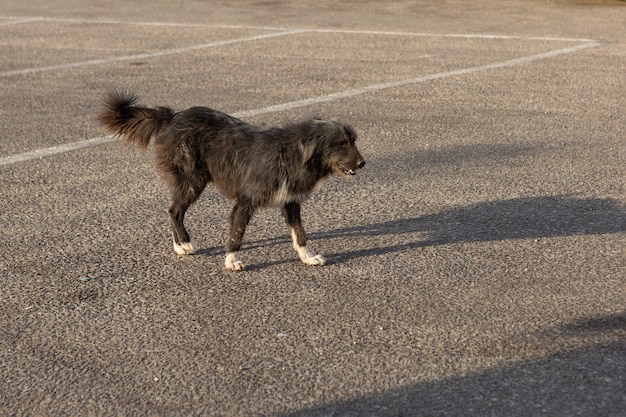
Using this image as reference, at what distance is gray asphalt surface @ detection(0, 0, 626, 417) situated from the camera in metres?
4.71

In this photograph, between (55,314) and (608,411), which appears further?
(55,314)

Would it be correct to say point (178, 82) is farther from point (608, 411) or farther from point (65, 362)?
point (608, 411)

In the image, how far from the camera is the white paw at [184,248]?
651 centimetres

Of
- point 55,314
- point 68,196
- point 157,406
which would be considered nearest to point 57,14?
point 68,196

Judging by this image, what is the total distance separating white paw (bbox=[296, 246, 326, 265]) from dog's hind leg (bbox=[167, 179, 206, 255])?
76cm

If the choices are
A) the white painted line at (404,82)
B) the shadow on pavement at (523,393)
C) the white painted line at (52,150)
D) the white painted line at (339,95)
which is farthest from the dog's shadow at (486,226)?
the white painted line at (404,82)

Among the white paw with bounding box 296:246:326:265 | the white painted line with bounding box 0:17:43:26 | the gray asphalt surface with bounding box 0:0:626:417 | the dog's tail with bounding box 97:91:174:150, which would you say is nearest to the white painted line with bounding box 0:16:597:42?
the white painted line with bounding box 0:17:43:26

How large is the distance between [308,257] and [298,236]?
0.50 ft

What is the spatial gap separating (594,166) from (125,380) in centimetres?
518

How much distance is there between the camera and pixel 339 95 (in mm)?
11352

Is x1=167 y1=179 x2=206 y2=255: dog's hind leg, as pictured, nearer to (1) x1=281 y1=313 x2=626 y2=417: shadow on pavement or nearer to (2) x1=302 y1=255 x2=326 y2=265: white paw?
(2) x1=302 y1=255 x2=326 y2=265: white paw

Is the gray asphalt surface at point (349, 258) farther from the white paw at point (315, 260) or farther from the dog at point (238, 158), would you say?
the dog at point (238, 158)

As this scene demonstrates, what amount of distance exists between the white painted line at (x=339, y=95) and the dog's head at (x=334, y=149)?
391 centimetres

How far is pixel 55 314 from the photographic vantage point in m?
5.59
